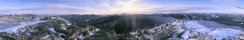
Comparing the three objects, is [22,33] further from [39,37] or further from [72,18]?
[72,18]

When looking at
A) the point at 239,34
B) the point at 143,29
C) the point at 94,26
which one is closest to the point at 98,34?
the point at 94,26

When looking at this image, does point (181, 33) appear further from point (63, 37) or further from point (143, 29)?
point (63, 37)

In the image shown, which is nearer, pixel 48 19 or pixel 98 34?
pixel 98 34

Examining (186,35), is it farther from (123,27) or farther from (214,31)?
(123,27)

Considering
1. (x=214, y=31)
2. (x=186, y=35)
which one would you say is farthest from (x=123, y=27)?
(x=214, y=31)

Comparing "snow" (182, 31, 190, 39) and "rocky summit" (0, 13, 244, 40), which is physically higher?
"rocky summit" (0, 13, 244, 40)

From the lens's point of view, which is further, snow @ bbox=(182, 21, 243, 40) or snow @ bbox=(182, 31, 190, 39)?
snow @ bbox=(182, 31, 190, 39)

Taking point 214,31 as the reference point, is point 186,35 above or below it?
below
